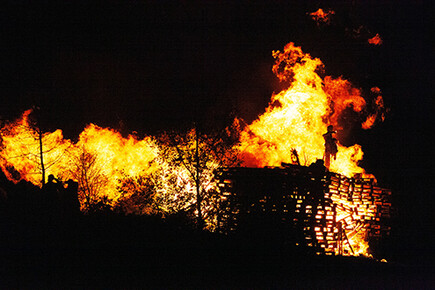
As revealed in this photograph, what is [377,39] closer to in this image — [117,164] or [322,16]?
[322,16]

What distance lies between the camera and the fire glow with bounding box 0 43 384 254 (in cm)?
1575

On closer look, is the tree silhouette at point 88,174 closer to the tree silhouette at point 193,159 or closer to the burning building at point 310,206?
the tree silhouette at point 193,159

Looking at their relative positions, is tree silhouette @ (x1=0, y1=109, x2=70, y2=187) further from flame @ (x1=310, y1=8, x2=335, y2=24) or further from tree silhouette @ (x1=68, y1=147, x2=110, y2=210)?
flame @ (x1=310, y1=8, x2=335, y2=24)

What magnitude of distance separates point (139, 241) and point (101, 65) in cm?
1358

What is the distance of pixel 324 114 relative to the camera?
17.8 metres

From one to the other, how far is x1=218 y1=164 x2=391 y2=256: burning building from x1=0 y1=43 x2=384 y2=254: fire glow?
436 millimetres

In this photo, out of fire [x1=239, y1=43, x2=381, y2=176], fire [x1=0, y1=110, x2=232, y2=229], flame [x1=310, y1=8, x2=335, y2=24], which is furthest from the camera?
flame [x1=310, y1=8, x2=335, y2=24]

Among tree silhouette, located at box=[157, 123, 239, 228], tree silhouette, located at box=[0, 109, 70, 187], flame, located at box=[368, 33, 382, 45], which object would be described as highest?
flame, located at box=[368, 33, 382, 45]

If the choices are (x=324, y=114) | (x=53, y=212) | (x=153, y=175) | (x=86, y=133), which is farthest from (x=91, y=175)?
(x=324, y=114)

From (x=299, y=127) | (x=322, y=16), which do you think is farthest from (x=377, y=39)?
(x=299, y=127)

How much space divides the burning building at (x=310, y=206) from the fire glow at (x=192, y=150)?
44 centimetres

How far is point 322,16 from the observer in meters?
20.8

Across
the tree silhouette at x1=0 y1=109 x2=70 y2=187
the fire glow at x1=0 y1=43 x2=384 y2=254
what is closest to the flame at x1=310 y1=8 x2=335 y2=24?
the fire glow at x1=0 y1=43 x2=384 y2=254

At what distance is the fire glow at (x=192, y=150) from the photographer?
1575cm
